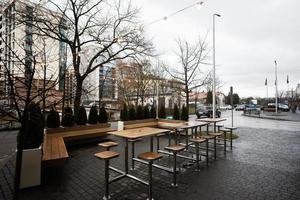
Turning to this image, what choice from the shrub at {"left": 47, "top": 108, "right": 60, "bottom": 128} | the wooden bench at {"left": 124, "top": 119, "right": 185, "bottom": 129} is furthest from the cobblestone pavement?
the wooden bench at {"left": 124, "top": 119, "right": 185, "bottom": 129}

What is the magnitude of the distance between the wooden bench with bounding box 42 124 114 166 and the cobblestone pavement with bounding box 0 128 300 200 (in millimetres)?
449

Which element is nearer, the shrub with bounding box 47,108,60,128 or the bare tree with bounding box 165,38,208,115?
the shrub with bounding box 47,108,60,128

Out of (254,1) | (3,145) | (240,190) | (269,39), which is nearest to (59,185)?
(240,190)

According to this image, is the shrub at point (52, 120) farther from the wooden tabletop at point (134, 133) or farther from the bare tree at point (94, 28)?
the wooden tabletop at point (134, 133)

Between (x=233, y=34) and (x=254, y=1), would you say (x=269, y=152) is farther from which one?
(x=233, y=34)

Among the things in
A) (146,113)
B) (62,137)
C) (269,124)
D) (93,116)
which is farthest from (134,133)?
(269,124)

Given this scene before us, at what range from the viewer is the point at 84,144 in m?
8.33

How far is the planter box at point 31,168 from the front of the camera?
405 cm

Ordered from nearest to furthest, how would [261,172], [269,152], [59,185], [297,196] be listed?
1. [297,196]
2. [59,185]
3. [261,172]
4. [269,152]

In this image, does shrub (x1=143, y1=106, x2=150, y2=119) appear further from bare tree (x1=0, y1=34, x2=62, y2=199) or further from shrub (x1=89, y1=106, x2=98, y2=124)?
bare tree (x1=0, y1=34, x2=62, y2=199)

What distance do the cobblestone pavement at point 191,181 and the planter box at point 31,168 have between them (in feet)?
0.57

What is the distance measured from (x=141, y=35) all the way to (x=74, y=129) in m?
6.62

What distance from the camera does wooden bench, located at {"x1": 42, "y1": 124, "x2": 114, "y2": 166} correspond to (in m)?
4.67

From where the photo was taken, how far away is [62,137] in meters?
7.49
